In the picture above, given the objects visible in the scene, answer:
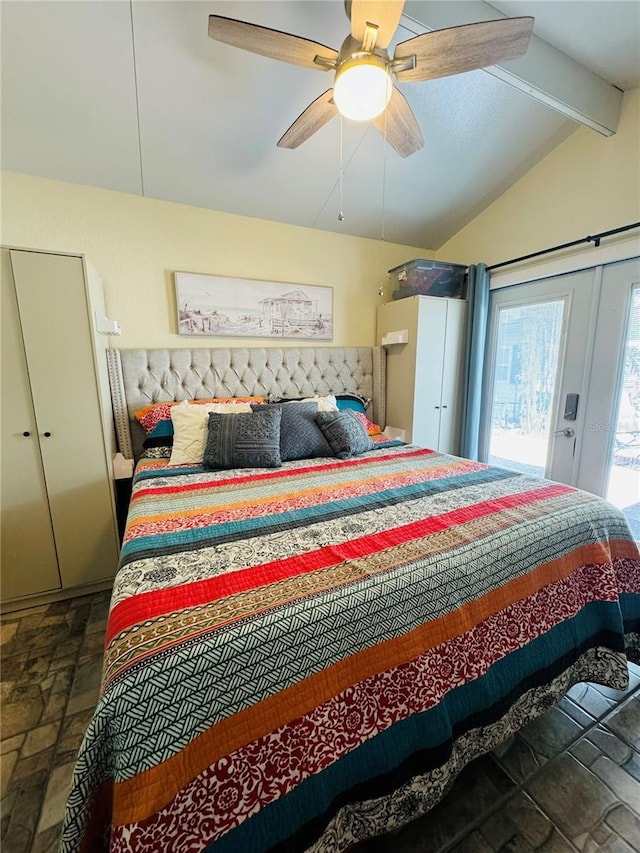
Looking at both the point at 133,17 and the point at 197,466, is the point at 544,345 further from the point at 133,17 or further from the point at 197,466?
the point at 133,17

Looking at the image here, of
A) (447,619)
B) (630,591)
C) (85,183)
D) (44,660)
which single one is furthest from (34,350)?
(630,591)

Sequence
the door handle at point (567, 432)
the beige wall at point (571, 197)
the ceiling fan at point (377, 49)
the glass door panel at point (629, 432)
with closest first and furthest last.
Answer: the ceiling fan at point (377, 49), the beige wall at point (571, 197), the glass door panel at point (629, 432), the door handle at point (567, 432)

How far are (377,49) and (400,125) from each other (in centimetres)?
40

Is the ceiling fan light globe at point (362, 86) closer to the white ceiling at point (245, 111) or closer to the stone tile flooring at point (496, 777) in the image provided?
the white ceiling at point (245, 111)

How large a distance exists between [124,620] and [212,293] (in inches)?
94.9

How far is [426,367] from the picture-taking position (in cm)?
311

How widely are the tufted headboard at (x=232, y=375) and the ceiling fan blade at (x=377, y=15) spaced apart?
193 centimetres

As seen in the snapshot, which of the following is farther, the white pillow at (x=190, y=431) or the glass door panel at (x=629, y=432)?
the glass door panel at (x=629, y=432)

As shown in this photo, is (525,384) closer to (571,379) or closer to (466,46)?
(571,379)

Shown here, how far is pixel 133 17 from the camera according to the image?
1.47 metres

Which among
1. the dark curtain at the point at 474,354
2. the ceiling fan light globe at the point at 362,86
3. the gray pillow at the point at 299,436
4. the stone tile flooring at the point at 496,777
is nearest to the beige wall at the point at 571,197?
the dark curtain at the point at 474,354

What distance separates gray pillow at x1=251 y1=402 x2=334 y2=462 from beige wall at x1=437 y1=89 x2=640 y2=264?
2236 mm

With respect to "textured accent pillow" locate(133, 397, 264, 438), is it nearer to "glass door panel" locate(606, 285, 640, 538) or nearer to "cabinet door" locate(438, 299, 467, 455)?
"cabinet door" locate(438, 299, 467, 455)

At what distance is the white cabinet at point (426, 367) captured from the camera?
3.04m
